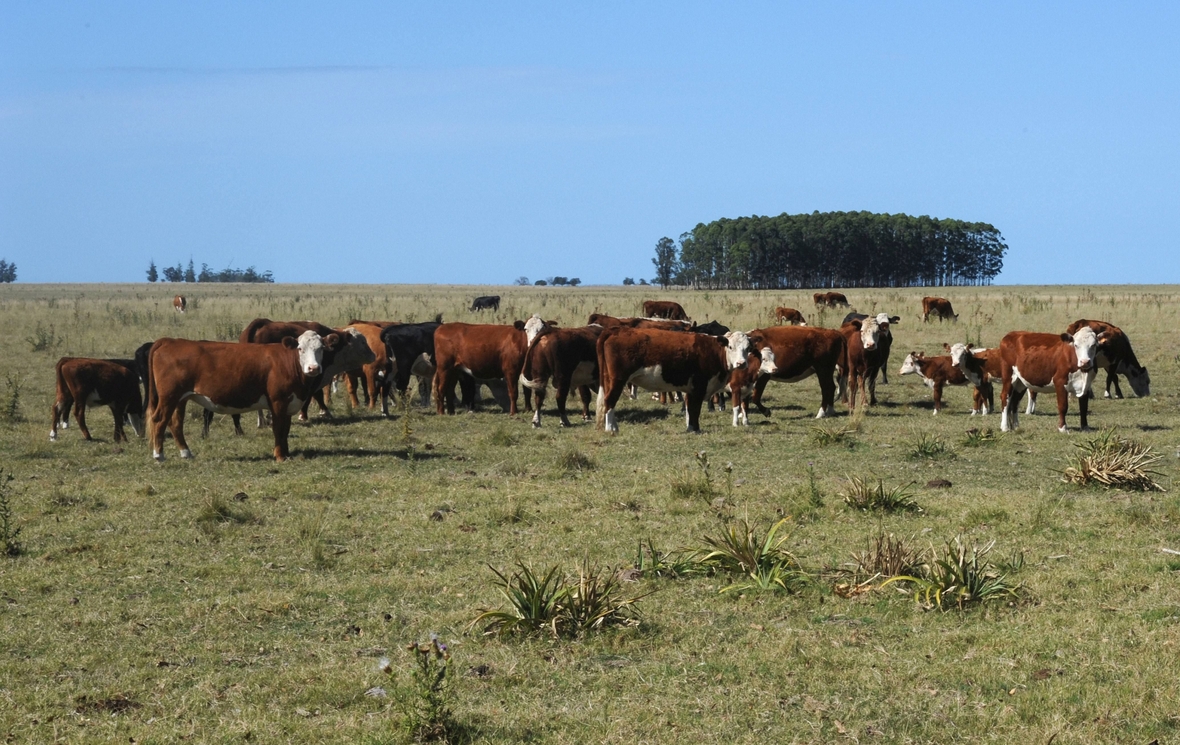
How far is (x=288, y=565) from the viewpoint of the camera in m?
10.0

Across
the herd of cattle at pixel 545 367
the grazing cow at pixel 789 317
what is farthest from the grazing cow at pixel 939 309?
the herd of cattle at pixel 545 367

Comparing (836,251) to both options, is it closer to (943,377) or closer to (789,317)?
(789,317)

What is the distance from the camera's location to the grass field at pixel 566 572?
650 centimetres

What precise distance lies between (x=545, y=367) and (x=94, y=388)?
22.8ft

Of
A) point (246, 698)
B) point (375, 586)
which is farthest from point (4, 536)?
point (246, 698)

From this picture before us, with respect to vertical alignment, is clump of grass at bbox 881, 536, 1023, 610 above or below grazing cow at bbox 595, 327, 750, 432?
below

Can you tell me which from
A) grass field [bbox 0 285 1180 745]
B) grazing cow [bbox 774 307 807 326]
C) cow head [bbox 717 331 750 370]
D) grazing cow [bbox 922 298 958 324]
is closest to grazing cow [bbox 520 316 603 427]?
cow head [bbox 717 331 750 370]

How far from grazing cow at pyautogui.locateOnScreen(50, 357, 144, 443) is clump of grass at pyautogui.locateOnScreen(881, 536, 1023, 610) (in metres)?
13.0

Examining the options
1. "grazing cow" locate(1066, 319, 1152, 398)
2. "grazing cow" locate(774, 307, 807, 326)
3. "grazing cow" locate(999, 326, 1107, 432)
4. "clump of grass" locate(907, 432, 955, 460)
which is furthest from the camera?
"grazing cow" locate(774, 307, 807, 326)

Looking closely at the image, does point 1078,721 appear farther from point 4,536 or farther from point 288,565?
point 4,536

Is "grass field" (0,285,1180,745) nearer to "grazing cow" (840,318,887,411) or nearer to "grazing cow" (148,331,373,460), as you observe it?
"grazing cow" (148,331,373,460)

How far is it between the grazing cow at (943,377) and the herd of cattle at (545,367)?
0.13 ft

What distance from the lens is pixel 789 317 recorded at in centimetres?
3734

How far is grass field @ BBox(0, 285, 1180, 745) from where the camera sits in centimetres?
650
